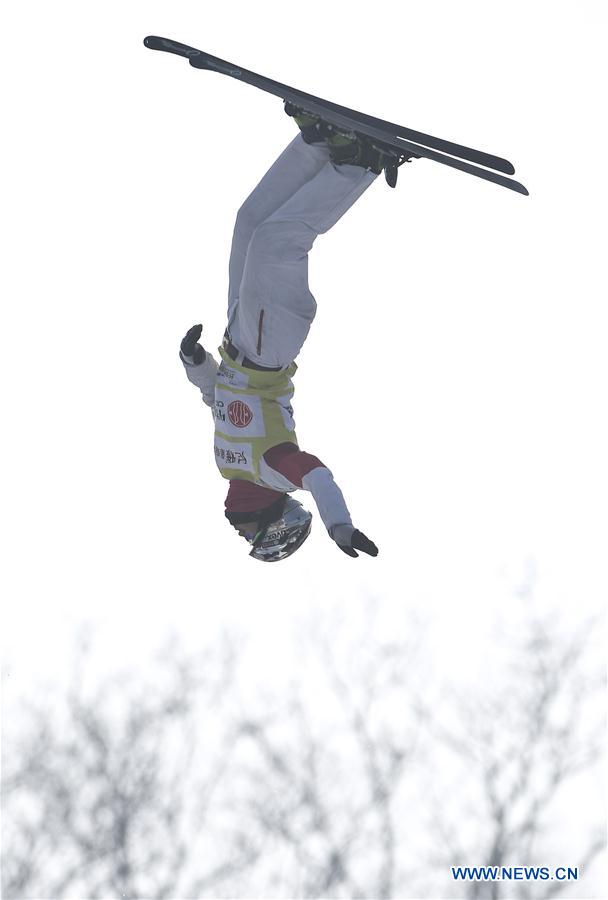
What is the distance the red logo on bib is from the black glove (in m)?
0.59

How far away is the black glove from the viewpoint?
9602 millimetres

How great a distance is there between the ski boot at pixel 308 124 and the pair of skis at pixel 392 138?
5 cm

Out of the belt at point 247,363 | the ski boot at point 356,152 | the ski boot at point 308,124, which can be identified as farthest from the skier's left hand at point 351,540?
the ski boot at point 308,124

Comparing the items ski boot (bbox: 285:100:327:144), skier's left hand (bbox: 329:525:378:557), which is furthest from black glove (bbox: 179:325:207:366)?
skier's left hand (bbox: 329:525:378:557)

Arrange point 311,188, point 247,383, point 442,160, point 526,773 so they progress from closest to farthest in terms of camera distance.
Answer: point 442,160
point 311,188
point 247,383
point 526,773

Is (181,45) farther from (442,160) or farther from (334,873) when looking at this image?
(334,873)

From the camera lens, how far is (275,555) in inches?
382

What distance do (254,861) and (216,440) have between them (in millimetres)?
11171

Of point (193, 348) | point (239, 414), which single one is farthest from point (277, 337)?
point (193, 348)

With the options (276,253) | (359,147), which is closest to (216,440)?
(276,253)

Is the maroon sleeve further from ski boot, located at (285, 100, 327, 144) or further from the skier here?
ski boot, located at (285, 100, 327, 144)

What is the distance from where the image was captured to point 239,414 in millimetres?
9156

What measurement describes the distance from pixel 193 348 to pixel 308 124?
5.92 ft

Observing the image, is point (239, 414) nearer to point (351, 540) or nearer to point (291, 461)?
point (291, 461)
